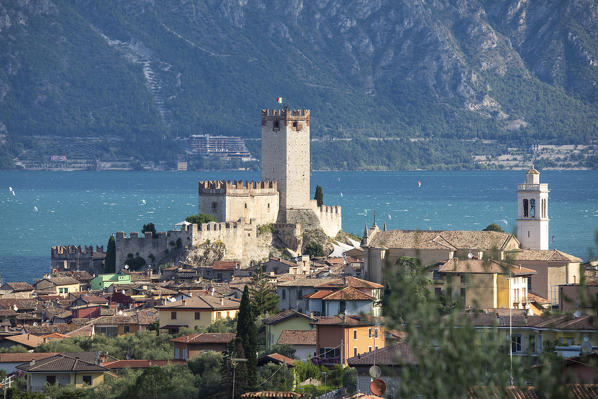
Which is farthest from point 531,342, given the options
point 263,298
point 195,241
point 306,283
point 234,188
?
point 234,188

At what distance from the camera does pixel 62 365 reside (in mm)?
39656

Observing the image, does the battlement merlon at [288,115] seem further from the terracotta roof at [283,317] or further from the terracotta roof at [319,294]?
the terracotta roof at [283,317]

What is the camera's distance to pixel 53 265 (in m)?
82.4

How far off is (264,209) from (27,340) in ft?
106

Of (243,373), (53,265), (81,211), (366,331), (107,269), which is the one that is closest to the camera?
(243,373)

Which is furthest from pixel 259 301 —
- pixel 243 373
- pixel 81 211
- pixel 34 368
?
pixel 81 211

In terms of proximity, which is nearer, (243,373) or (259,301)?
(243,373)

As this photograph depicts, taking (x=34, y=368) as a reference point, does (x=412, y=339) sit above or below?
above

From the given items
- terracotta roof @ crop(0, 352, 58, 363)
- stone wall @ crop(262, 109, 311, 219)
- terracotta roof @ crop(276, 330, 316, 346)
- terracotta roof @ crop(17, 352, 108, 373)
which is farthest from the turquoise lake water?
terracotta roof @ crop(276, 330, 316, 346)

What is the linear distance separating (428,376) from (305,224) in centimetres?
6505

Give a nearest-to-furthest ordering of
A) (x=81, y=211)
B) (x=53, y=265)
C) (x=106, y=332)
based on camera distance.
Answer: (x=106, y=332), (x=53, y=265), (x=81, y=211)

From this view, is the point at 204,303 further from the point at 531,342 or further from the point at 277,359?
the point at 531,342

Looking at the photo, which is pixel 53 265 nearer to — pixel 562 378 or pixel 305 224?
pixel 305 224

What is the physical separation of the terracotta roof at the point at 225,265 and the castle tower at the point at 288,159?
8.42 metres
